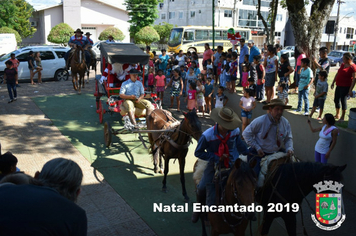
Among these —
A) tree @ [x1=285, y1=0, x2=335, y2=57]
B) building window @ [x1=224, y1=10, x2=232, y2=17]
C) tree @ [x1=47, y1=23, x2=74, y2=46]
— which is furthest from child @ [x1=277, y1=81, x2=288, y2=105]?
building window @ [x1=224, y1=10, x2=232, y2=17]

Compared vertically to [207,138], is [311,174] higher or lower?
lower

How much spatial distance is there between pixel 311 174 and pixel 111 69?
832 cm

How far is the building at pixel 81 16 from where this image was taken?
43.7m

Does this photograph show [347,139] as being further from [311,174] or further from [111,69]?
[111,69]

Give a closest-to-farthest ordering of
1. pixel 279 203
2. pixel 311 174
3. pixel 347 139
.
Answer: pixel 311 174 → pixel 279 203 → pixel 347 139

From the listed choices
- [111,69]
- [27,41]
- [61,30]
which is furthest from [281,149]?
[27,41]

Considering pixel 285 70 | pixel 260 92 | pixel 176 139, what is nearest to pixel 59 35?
pixel 260 92

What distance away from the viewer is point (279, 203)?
4.82 meters

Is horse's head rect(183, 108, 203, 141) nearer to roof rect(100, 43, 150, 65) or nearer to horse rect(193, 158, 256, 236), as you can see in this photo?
horse rect(193, 158, 256, 236)

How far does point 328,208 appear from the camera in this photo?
4914 mm

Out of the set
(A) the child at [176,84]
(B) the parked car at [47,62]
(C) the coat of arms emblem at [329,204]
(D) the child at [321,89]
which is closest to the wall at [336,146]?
(D) the child at [321,89]

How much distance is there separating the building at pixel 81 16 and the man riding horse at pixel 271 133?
42950 millimetres

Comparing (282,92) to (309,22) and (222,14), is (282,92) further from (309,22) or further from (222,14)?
(222,14)

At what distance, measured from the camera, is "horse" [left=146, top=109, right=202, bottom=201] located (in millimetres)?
6145
